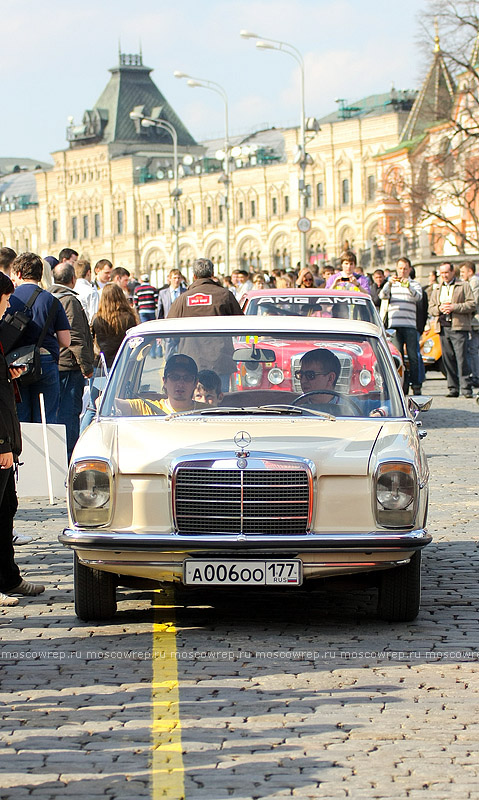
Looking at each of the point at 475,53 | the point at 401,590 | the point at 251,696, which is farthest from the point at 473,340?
the point at 475,53

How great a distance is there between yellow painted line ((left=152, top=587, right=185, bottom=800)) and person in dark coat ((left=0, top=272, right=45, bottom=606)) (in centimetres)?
83

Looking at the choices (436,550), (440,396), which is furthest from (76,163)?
(436,550)

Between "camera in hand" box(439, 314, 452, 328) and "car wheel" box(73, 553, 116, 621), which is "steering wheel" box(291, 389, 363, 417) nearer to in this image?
"car wheel" box(73, 553, 116, 621)

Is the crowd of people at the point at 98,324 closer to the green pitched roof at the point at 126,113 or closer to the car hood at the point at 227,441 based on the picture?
the car hood at the point at 227,441

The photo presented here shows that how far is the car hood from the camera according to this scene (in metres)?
7.36

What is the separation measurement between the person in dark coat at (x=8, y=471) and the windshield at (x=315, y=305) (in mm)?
7218

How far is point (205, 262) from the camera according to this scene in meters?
15.9

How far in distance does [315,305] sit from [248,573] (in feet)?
29.2

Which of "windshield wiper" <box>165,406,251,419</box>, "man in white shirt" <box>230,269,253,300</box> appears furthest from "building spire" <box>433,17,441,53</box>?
"windshield wiper" <box>165,406,251,419</box>

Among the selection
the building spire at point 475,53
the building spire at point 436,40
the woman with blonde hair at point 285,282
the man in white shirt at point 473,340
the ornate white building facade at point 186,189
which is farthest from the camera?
the ornate white building facade at point 186,189

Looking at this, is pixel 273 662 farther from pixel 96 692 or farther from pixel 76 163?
pixel 76 163

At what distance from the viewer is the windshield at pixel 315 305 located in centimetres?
1566

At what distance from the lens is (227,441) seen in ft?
24.3

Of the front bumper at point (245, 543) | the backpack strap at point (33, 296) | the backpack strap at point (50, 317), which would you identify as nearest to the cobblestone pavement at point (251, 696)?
the front bumper at point (245, 543)
